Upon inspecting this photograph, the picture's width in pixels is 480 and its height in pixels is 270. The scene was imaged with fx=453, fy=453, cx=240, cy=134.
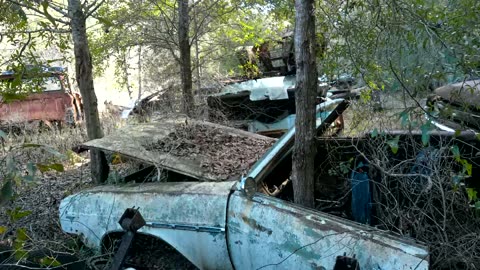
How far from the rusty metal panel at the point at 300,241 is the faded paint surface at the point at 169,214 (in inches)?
4.6

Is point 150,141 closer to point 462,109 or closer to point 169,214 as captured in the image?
point 169,214

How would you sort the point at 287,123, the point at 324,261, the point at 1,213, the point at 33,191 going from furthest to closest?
the point at 287,123 → the point at 33,191 → the point at 1,213 → the point at 324,261

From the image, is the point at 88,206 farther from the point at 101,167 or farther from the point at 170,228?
the point at 170,228

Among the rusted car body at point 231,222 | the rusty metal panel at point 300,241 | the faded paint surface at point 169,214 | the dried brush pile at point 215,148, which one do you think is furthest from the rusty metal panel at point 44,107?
the rusty metal panel at point 300,241

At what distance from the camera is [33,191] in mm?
5344

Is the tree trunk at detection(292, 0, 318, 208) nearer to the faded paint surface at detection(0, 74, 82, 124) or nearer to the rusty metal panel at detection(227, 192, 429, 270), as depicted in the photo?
the rusty metal panel at detection(227, 192, 429, 270)

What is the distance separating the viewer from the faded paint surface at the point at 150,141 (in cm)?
344

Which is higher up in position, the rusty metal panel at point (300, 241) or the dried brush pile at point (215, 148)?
the dried brush pile at point (215, 148)

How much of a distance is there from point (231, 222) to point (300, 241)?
1.67 ft

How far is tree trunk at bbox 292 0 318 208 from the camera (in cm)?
320

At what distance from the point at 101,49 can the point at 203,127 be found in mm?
3682

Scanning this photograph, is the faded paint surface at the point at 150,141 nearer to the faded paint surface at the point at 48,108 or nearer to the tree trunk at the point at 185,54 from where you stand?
the tree trunk at the point at 185,54

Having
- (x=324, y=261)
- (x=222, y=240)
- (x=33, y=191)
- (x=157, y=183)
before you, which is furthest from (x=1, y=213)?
(x=324, y=261)

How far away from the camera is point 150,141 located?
155 inches
